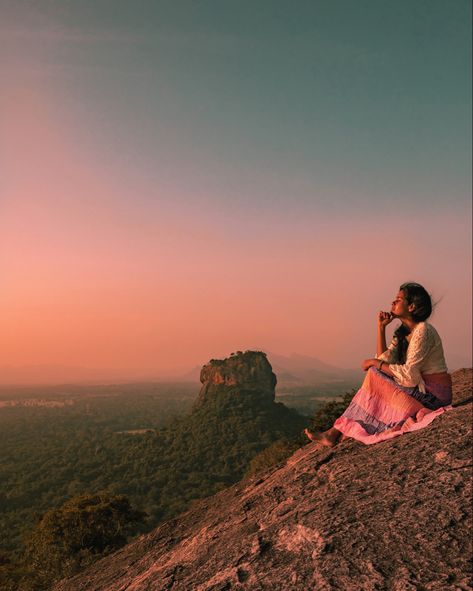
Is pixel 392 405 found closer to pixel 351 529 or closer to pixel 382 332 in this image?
pixel 382 332

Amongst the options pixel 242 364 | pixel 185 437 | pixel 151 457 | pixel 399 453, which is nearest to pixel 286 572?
pixel 399 453

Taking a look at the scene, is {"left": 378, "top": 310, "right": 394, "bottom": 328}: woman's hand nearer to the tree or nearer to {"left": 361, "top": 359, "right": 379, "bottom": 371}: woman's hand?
{"left": 361, "top": 359, "right": 379, "bottom": 371}: woman's hand

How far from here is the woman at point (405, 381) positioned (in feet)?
19.8

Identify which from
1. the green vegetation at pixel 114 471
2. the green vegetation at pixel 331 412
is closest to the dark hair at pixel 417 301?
the green vegetation at pixel 114 471

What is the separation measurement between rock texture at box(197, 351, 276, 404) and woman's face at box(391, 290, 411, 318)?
103 m

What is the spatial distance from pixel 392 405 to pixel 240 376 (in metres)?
106

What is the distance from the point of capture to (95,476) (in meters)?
69.3

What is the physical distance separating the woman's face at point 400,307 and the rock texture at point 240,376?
102686 millimetres

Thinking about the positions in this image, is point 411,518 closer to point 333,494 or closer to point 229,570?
point 333,494

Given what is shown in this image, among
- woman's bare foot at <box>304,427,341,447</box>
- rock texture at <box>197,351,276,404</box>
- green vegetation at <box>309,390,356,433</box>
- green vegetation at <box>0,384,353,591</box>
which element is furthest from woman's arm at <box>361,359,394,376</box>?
rock texture at <box>197,351,276,404</box>

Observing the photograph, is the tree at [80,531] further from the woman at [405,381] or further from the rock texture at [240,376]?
the rock texture at [240,376]

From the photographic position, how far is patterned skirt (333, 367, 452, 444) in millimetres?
6207

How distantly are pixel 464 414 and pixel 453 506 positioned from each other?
2938 mm

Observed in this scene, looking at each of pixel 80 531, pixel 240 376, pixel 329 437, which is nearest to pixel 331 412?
pixel 329 437
